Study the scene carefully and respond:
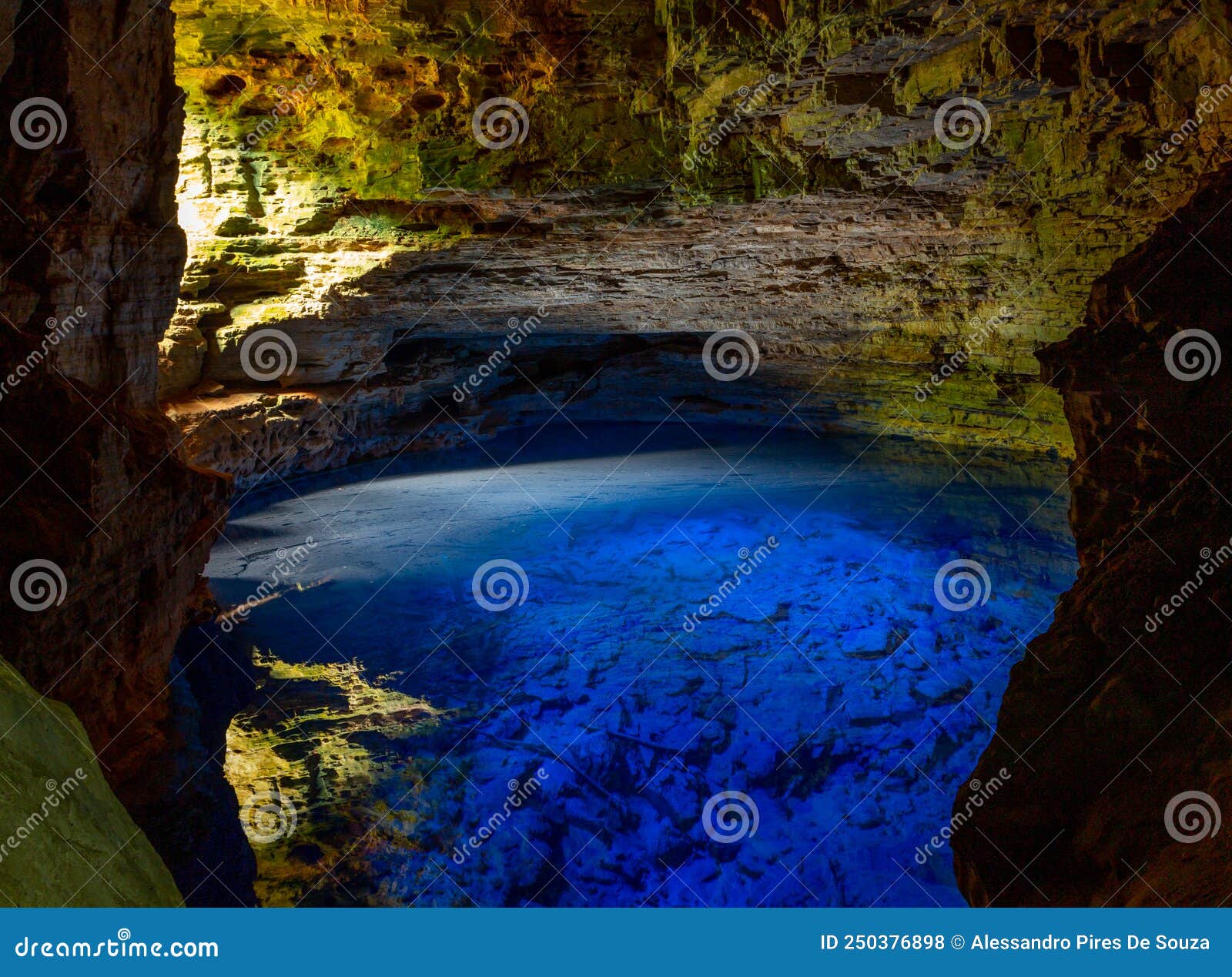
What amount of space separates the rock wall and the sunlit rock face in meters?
3.68

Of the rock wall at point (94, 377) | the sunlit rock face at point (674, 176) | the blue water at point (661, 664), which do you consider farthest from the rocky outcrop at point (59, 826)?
the sunlit rock face at point (674, 176)

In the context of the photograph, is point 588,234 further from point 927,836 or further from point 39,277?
point 927,836

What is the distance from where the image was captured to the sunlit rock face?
6.57 meters

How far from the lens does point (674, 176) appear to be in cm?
891

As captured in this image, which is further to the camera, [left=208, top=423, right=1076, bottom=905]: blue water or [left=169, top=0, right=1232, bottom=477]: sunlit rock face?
[left=169, top=0, right=1232, bottom=477]: sunlit rock face

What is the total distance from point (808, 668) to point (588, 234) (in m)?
5.97

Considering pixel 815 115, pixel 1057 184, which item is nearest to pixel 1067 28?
pixel 815 115

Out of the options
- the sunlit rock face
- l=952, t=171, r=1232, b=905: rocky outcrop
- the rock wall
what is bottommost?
the rock wall

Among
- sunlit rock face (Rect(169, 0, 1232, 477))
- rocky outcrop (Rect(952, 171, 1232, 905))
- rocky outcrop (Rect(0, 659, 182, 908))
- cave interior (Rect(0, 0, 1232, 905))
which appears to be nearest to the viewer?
rocky outcrop (Rect(0, 659, 182, 908))

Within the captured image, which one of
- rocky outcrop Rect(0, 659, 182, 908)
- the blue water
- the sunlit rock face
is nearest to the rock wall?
the blue water

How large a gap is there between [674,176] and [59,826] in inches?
321

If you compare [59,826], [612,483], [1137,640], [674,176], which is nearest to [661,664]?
[1137,640]

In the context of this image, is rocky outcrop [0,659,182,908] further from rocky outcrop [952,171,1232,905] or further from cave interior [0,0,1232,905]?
rocky outcrop [952,171,1232,905]

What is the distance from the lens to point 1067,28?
6.10 meters
